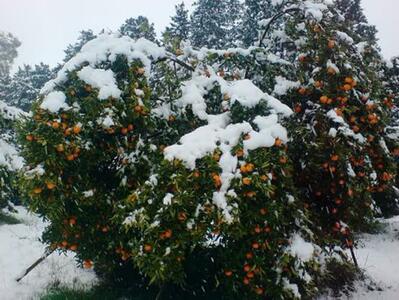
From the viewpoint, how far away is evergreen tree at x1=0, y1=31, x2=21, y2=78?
3263 cm

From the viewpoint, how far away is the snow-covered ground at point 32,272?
6.00 m

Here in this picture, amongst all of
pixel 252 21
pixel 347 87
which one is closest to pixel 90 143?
pixel 347 87

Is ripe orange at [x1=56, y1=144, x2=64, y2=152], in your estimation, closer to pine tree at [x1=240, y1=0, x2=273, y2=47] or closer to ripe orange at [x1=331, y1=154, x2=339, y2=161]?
ripe orange at [x1=331, y1=154, x2=339, y2=161]

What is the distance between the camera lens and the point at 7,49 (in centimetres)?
3309

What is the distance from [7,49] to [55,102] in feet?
106

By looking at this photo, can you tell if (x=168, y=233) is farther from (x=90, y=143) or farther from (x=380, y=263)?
(x=380, y=263)

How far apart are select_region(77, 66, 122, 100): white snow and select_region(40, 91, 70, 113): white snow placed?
0.31 meters

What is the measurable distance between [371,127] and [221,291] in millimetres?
2681

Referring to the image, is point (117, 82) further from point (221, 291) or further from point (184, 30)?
point (184, 30)

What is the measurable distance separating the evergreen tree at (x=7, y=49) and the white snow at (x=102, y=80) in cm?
3089

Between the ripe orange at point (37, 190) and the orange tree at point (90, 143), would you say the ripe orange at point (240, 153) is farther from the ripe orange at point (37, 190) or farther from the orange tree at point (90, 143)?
the ripe orange at point (37, 190)

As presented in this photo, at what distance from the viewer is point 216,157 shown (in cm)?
402

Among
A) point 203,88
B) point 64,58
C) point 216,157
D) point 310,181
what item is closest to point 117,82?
point 203,88

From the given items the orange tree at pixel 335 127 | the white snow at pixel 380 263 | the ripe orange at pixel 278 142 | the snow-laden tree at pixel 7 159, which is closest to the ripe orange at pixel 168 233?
the ripe orange at pixel 278 142
